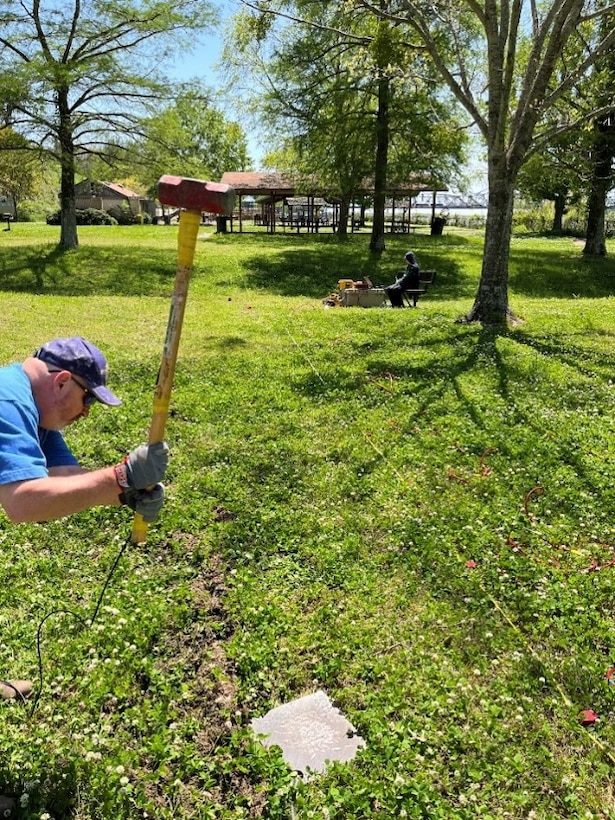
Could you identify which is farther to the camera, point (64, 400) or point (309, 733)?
point (309, 733)

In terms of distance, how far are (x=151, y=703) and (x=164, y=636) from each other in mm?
539

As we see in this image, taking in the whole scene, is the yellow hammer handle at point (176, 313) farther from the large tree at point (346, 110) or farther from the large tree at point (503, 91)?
the large tree at point (346, 110)

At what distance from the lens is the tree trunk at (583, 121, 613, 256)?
22.5m

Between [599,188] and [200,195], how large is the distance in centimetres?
2537

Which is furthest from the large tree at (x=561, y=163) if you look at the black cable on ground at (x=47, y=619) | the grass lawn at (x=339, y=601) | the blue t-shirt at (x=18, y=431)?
the blue t-shirt at (x=18, y=431)

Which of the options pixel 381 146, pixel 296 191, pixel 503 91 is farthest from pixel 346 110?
pixel 503 91

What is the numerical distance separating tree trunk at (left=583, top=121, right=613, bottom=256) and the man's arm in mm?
23415

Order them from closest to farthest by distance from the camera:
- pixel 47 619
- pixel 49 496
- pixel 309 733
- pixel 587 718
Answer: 1. pixel 49 496
2. pixel 309 733
3. pixel 587 718
4. pixel 47 619

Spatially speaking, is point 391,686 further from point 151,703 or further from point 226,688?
point 151,703

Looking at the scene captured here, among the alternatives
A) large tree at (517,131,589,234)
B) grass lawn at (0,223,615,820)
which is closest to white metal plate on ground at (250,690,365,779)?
grass lawn at (0,223,615,820)

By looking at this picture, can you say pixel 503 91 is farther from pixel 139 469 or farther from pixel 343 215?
pixel 343 215

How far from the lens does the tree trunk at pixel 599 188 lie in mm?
22453

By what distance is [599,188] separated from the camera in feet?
79.0

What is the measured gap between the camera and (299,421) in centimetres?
740
